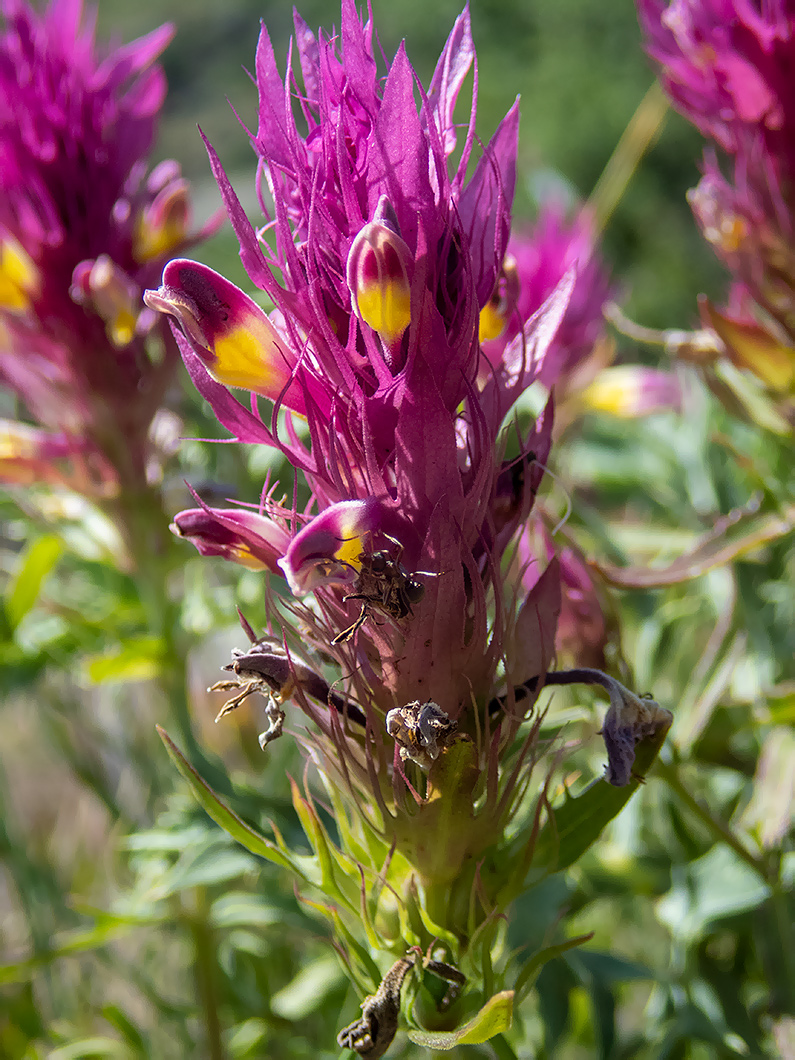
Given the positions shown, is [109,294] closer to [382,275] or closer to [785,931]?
[382,275]

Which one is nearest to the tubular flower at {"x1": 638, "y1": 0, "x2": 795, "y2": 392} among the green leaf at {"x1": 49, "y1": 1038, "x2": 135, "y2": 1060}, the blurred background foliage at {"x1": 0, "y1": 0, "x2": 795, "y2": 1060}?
the blurred background foliage at {"x1": 0, "y1": 0, "x2": 795, "y2": 1060}

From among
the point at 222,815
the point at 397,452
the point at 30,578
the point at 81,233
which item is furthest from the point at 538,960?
the point at 81,233

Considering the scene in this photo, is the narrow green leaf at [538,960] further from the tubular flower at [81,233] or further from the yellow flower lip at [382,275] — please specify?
the tubular flower at [81,233]

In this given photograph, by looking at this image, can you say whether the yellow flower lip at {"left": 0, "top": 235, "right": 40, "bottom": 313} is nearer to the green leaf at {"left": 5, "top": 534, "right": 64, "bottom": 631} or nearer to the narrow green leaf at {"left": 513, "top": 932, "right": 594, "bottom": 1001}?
the green leaf at {"left": 5, "top": 534, "right": 64, "bottom": 631}

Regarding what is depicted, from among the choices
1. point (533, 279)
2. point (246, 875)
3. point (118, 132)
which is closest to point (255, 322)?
point (118, 132)

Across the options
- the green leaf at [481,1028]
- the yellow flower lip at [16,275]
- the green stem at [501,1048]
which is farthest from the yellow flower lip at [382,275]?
the yellow flower lip at [16,275]
